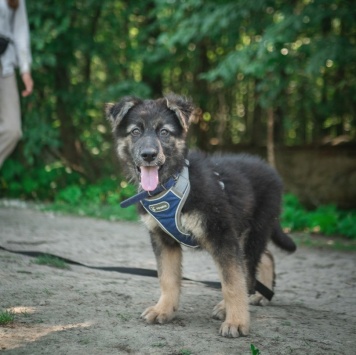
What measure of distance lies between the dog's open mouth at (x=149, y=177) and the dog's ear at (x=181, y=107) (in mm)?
509

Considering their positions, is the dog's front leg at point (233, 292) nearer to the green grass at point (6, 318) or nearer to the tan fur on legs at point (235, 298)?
the tan fur on legs at point (235, 298)

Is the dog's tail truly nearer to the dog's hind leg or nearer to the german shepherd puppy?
the german shepherd puppy

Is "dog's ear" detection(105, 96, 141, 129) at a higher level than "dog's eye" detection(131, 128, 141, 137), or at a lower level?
higher

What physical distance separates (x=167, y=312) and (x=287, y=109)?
1011cm

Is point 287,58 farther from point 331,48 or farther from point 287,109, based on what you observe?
point 287,109

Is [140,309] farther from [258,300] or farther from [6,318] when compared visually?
[258,300]

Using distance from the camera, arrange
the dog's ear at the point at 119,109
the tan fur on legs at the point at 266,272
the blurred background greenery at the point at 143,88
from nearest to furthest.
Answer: the dog's ear at the point at 119,109, the tan fur on legs at the point at 266,272, the blurred background greenery at the point at 143,88

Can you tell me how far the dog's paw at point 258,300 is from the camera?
5422 mm

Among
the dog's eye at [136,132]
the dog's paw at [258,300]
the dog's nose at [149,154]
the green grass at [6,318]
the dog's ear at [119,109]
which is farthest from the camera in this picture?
the dog's paw at [258,300]

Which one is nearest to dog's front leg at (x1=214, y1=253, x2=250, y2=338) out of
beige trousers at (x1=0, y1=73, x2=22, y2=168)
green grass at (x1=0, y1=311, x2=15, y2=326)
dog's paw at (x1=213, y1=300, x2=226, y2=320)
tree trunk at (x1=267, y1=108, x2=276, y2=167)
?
dog's paw at (x1=213, y1=300, x2=226, y2=320)

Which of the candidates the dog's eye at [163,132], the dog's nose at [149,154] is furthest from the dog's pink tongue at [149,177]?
the dog's eye at [163,132]

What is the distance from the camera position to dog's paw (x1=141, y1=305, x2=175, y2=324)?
4.45m

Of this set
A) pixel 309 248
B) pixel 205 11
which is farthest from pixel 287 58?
pixel 309 248

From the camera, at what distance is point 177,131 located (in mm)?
4738
